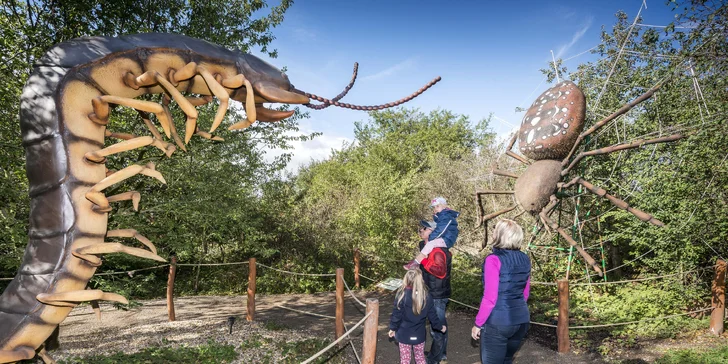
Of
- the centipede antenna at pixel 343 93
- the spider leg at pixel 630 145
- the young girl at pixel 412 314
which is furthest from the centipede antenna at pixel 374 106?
the spider leg at pixel 630 145

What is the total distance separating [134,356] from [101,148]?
14.0ft

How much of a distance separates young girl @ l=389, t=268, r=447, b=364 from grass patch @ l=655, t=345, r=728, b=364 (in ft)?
10.1

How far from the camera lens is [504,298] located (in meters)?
2.79

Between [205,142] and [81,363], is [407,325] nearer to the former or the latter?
[81,363]

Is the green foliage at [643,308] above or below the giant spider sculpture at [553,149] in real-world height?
below

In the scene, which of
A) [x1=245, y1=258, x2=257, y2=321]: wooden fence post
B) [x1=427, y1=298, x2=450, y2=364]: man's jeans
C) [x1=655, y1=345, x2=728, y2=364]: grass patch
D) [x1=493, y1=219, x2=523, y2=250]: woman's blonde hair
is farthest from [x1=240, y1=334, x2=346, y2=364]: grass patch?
[x1=655, y1=345, x2=728, y2=364]: grass patch

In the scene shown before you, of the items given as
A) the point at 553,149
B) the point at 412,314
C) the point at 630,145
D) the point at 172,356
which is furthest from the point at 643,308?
the point at 172,356

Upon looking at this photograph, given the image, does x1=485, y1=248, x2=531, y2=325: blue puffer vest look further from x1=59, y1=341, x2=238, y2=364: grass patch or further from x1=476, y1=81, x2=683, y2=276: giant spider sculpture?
x1=59, y1=341, x2=238, y2=364: grass patch

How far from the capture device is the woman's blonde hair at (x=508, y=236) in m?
2.85

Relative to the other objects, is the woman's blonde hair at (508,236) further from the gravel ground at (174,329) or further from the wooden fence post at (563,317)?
the gravel ground at (174,329)

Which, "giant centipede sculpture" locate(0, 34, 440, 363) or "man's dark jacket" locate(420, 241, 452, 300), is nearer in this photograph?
"giant centipede sculpture" locate(0, 34, 440, 363)

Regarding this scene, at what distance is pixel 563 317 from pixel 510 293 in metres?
2.85

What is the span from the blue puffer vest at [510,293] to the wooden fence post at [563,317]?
2603mm

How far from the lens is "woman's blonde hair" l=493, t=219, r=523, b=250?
2.85 meters
